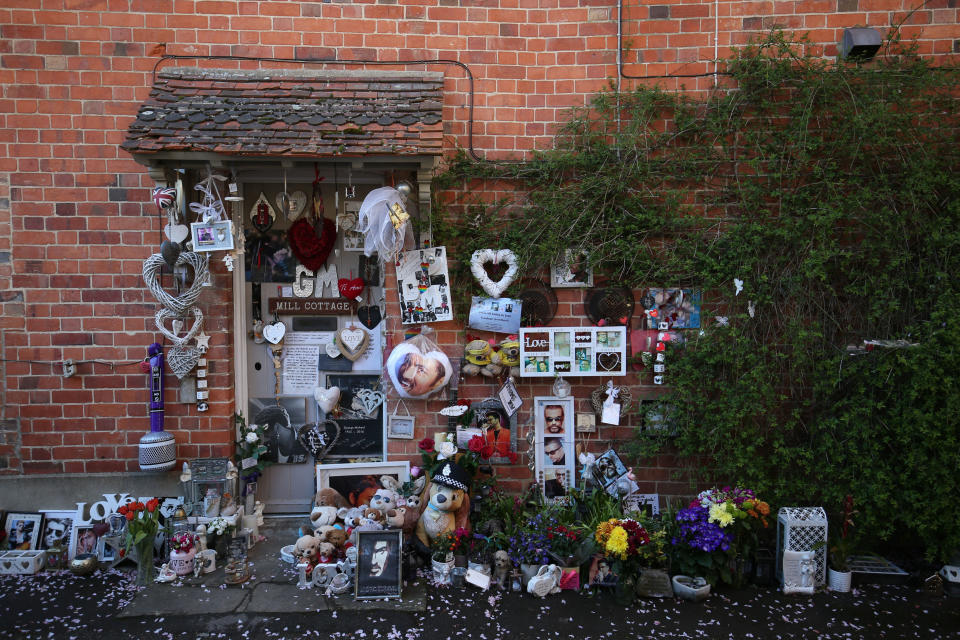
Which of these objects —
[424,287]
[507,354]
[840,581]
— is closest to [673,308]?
[507,354]

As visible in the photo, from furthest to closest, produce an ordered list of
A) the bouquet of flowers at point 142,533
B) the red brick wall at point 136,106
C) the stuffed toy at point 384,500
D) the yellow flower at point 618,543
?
the red brick wall at point 136,106 → the stuffed toy at point 384,500 → the bouquet of flowers at point 142,533 → the yellow flower at point 618,543

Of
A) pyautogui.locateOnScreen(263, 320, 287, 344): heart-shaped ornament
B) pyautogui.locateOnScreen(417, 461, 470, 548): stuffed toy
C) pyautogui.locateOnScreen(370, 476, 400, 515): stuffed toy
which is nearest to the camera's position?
pyautogui.locateOnScreen(417, 461, 470, 548): stuffed toy

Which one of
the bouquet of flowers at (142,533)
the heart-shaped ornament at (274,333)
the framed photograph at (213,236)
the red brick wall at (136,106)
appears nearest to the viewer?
the bouquet of flowers at (142,533)

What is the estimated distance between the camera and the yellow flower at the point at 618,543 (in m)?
3.93

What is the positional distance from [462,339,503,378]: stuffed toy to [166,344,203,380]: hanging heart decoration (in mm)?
2187

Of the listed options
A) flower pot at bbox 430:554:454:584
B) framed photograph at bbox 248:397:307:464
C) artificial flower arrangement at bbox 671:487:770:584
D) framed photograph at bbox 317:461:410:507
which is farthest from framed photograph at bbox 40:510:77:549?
artificial flower arrangement at bbox 671:487:770:584

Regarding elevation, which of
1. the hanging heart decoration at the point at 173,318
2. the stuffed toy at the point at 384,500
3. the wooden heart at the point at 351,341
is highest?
the hanging heart decoration at the point at 173,318

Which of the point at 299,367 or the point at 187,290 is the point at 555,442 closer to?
the point at 299,367

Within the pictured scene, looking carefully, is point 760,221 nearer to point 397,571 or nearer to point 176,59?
point 397,571

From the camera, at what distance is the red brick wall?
4.64 m

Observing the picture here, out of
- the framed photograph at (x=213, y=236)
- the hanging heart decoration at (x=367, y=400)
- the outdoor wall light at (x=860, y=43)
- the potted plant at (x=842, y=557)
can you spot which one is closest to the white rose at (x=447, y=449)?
the hanging heart decoration at (x=367, y=400)

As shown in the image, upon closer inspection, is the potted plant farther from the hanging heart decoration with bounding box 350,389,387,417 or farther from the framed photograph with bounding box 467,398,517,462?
the hanging heart decoration with bounding box 350,389,387,417

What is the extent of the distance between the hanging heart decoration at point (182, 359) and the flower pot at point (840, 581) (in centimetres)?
514

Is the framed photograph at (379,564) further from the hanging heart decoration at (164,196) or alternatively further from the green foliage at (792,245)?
the hanging heart decoration at (164,196)
